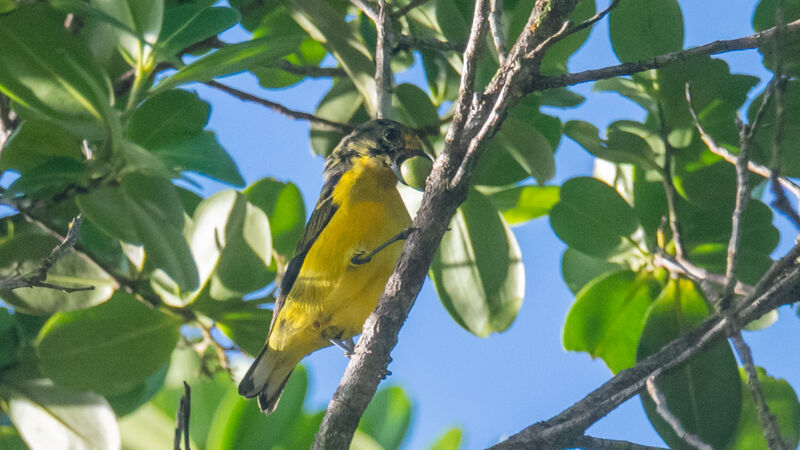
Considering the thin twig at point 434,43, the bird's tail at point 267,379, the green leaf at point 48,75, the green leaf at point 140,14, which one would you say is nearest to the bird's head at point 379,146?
the thin twig at point 434,43

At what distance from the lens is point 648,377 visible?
1979 mm

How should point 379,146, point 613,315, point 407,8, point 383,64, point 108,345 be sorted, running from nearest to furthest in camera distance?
point 383,64
point 108,345
point 407,8
point 613,315
point 379,146

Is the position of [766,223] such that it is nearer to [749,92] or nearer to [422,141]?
[749,92]

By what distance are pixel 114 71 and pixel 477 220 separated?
4.05 feet

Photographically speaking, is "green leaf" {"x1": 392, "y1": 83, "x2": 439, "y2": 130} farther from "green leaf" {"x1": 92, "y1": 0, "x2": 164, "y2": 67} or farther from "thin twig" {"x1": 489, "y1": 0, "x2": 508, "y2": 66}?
"green leaf" {"x1": 92, "y1": 0, "x2": 164, "y2": 67}

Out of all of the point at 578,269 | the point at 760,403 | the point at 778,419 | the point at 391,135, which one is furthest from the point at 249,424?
the point at 778,419

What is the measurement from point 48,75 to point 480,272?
140cm

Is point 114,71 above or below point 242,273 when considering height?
above

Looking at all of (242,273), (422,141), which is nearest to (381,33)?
(422,141)

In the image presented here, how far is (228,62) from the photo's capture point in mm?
2006

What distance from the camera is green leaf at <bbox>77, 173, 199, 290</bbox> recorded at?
2.16 meters

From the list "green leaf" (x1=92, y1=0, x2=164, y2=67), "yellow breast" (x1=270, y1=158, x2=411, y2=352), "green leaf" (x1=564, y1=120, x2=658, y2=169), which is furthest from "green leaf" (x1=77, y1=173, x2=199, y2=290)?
"green leaf" (x1=564, y1=120, x2=658, y2=169)

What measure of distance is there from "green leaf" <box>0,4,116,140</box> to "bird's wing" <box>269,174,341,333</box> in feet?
3.07

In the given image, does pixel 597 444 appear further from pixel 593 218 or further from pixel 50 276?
pixel 50 276
